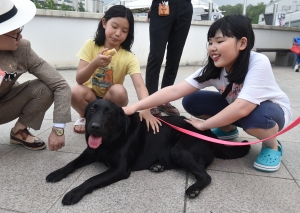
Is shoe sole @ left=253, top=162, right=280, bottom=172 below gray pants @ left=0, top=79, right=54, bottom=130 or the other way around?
below

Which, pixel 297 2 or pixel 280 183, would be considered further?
pixel 297 2

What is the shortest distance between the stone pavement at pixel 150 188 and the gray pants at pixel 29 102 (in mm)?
381

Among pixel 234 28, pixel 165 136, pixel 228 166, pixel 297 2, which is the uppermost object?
pixel 297 2

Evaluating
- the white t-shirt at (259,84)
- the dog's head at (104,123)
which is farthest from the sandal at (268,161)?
the dog's head at (104,123)

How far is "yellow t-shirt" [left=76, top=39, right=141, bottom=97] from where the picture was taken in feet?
9.36

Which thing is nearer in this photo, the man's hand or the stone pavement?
the stone pavement

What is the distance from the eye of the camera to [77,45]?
341 inches

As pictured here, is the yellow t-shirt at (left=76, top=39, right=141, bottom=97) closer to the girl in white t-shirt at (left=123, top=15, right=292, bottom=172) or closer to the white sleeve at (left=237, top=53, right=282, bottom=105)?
the girl in white t-shirt at (left=123, top=15, right=292, bottom=172)

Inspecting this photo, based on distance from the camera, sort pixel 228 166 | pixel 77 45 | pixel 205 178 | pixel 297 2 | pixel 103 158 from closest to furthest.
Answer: pixel 205 178 → pixel 103 158 → pixel 228 166 → pixel 77 45 → pixel 297 2

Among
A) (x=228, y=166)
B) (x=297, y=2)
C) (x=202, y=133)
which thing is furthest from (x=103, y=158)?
(x=297, y=2)

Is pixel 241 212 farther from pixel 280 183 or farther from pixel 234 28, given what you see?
pixel 234 28

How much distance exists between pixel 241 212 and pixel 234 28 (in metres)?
1.33

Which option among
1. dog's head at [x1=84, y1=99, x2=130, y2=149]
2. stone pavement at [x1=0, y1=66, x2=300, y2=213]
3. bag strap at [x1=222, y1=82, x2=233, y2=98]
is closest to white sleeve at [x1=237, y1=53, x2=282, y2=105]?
bag strap at [x1=222, y1=82, x2=233, y2=98]

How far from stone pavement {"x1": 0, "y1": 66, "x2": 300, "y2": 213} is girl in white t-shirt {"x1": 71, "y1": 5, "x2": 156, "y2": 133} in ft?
2.28
